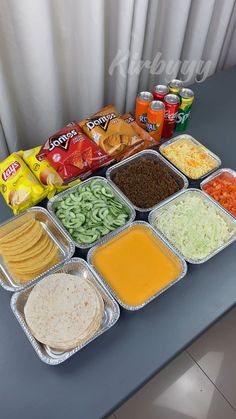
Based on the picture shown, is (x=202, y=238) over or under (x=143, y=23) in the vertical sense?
under

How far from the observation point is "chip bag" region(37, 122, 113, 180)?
44.6 inches

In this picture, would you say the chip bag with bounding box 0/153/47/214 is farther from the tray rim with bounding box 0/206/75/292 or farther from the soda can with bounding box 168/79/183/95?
the soda can with bounding box 168/79/183/95

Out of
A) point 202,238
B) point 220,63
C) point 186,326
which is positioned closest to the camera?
point 186,326

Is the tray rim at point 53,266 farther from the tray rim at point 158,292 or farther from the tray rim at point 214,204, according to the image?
the tray rim at point 214,204

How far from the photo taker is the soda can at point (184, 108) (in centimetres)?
124

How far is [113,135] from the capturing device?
1222mm

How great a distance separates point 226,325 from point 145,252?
2.80 feet

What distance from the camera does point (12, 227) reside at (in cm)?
107

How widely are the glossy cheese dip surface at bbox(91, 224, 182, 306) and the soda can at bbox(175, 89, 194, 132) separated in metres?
0.48

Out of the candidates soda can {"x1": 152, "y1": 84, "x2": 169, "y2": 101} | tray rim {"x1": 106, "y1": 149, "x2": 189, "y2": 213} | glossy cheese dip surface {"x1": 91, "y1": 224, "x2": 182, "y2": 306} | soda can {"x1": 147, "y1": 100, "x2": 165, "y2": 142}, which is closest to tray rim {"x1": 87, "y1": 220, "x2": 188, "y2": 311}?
glossy cheese dip surface {"x1": 91, "y1": 224, "x2": 182, "y2": 306}

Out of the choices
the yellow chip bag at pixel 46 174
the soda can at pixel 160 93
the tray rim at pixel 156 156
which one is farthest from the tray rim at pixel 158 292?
the soda can at pixel 160 93

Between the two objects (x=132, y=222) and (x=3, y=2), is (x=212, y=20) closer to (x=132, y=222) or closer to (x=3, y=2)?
(x=3, y=2)

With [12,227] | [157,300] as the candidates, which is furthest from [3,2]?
[157,300]

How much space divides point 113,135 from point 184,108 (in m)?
0.28
